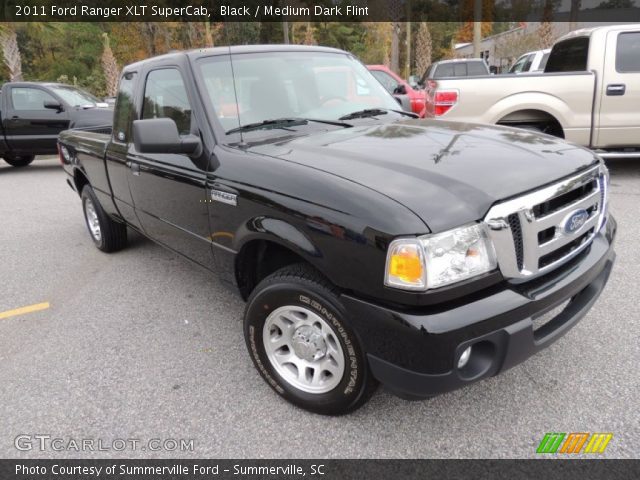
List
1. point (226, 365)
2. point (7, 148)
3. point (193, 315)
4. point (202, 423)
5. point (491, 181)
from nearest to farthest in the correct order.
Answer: point (491, 181) → point (202, 423) → point (226, 365) → point (193, 315) → point (7, 148)

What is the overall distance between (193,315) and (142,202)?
37.6 inches

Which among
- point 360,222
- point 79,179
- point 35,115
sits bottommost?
point 79,179

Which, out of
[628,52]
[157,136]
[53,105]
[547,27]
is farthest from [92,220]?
[547,27]

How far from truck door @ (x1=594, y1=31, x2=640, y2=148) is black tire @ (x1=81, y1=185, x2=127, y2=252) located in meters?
6.14

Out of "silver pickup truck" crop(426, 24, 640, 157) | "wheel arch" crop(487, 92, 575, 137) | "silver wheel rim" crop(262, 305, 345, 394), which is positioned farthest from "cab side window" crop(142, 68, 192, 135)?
"wheel arch" crop(487, 92, 575, 137)

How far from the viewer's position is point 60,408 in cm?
265

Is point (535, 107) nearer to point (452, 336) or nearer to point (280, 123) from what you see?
point (280, 123)

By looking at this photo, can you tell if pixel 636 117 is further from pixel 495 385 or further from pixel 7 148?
pixel 7 148

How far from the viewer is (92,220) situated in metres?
5.29

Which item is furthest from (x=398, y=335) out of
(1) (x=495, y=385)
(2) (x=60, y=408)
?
(2) (x=60, y=408)

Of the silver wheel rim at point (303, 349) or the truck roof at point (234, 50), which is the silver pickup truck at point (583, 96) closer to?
the truck roof at point (234, 50)

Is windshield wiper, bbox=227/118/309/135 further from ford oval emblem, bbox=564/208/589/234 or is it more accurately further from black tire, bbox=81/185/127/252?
black tire, bbox=81/185/127/252

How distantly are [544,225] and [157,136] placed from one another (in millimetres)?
2004

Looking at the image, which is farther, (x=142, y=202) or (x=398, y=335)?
(x=142, y=202)
